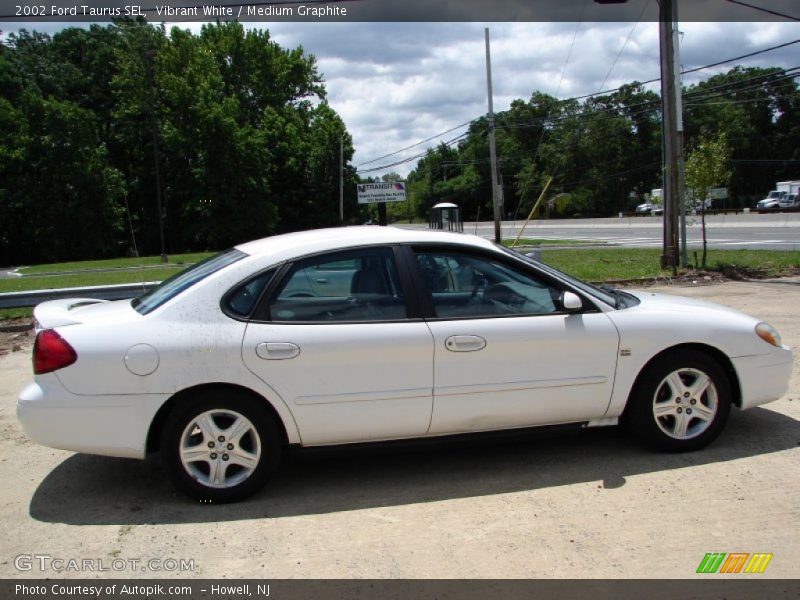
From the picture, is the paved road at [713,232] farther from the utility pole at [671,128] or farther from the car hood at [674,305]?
the car hood at [674,305]

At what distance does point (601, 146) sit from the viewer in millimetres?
84750

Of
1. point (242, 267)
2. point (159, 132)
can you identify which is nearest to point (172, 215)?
point (159, 132)

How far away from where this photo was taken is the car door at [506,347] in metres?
4.07

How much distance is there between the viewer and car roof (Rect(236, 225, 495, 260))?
13.7 feet

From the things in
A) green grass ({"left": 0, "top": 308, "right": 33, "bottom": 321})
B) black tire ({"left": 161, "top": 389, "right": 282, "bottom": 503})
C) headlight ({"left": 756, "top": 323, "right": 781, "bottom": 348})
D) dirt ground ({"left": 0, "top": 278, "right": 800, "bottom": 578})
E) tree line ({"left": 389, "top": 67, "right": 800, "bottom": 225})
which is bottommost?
dirt ground ({"left": 0, "top": 278, "right": 800, "bottom": 578})

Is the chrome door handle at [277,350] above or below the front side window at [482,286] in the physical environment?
below

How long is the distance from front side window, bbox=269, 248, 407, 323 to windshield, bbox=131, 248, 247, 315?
1.48 feet

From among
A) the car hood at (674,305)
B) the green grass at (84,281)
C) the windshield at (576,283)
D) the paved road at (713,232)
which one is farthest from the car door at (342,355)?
the paved road at (713,232)

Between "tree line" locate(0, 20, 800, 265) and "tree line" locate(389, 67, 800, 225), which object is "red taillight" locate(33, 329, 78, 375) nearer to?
"tree line" locate(0, 20, 800, 265)

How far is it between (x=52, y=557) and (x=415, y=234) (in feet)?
8.87

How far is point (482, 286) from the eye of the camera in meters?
4.35

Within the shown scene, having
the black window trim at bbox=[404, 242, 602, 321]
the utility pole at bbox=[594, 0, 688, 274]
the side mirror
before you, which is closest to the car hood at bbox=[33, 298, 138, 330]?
the black window trim at bbox=[404, 242, 602, 321]

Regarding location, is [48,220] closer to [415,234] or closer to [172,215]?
[172,215]

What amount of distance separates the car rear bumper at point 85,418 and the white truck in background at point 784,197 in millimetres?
66630
